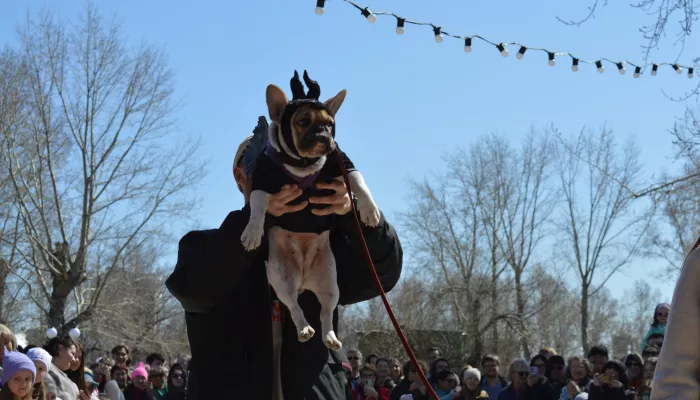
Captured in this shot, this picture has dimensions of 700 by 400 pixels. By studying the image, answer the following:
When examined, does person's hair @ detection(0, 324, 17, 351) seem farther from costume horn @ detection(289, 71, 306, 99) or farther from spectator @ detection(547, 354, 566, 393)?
spectator @ detection(547, 354, 566, 393)

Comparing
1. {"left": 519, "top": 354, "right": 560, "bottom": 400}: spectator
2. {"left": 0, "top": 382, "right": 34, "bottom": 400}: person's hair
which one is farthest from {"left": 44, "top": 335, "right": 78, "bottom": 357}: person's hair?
{"left": 519, "top": 354, "right": 560, "bottom": 400}: spectator

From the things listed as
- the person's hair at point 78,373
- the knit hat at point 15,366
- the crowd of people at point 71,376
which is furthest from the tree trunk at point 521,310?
the knit hat at point 15,366

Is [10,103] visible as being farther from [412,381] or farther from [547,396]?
[547,396]

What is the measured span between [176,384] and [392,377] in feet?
11.2

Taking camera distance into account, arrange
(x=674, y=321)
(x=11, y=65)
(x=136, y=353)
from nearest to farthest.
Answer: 1. (x=674, y=321)
2. (x=11, y=65)
3. (x=136, y=353)

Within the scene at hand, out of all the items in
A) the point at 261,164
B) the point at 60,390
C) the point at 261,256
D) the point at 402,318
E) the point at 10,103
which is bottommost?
the point at 60,390

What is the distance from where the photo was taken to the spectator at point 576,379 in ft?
32.0

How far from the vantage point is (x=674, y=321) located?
2.34m

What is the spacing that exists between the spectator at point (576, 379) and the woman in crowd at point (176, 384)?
13.6 ft

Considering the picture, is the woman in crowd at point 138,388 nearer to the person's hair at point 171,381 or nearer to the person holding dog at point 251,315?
the person's hair at point 171,381

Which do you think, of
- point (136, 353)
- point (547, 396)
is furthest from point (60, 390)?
point (136, 353)

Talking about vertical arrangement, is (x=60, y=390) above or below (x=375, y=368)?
below

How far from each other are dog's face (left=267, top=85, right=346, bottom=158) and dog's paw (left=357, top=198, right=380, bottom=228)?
11.4 inches

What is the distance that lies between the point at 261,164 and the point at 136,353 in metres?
30.9
